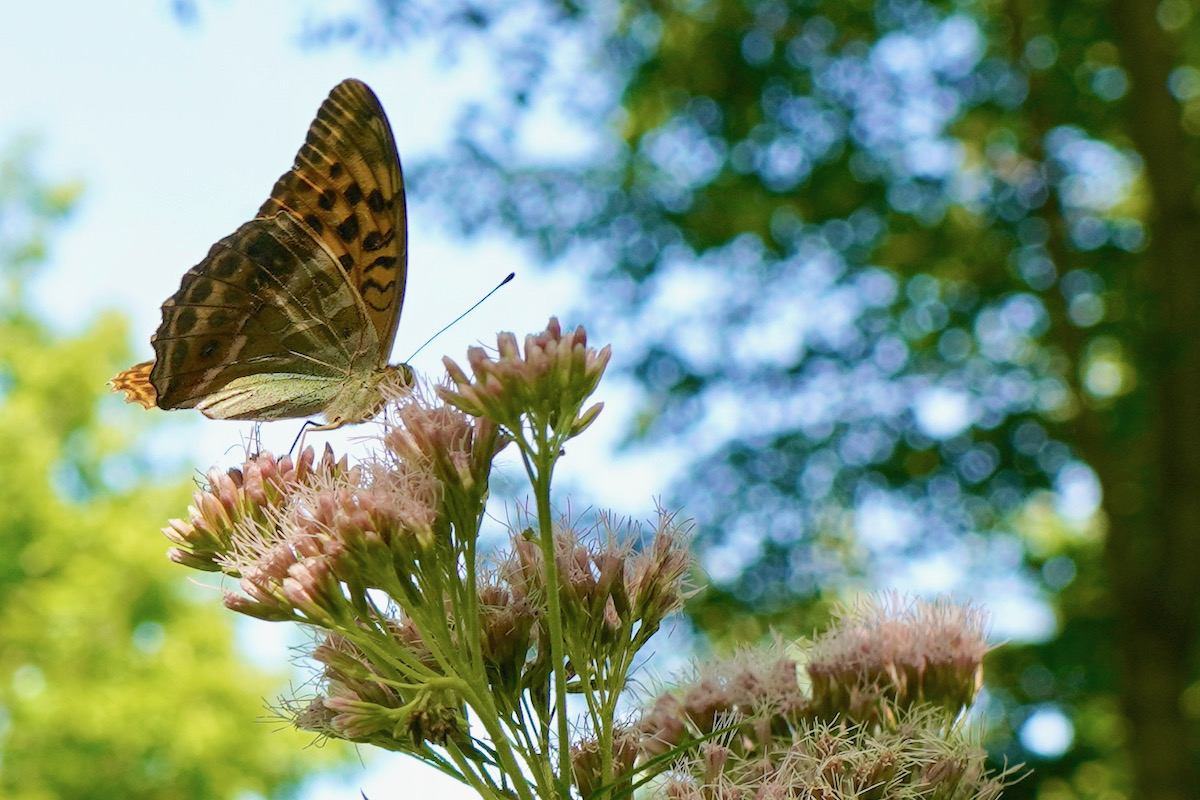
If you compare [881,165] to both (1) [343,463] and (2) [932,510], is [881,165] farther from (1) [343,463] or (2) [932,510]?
(1) [343,463]

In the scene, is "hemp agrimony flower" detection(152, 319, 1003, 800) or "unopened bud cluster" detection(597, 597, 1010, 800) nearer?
"hemp agrimony flower" detection(152, 319, 1003, 800)

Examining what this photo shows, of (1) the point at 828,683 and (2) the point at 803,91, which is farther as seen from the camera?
(2) the point at 803,91

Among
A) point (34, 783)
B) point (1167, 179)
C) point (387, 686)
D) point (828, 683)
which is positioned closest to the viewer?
point (387, 686)

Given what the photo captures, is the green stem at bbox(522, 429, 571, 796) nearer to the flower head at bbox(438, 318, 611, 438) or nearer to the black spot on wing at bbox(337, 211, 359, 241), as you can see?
the flower head at bbox(438, 318, 611, 438)

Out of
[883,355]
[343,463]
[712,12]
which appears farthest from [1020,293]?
[343,463]

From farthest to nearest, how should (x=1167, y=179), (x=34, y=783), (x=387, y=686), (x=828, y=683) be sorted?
(x=34, y=783) < (x=1167, y=179) < (x=828, y=683) < (x=387, y=686)

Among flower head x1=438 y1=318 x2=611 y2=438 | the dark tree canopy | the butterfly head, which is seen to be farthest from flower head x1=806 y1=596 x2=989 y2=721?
the dark tree canopy

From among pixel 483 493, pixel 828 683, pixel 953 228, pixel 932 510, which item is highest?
pixel 953 228
